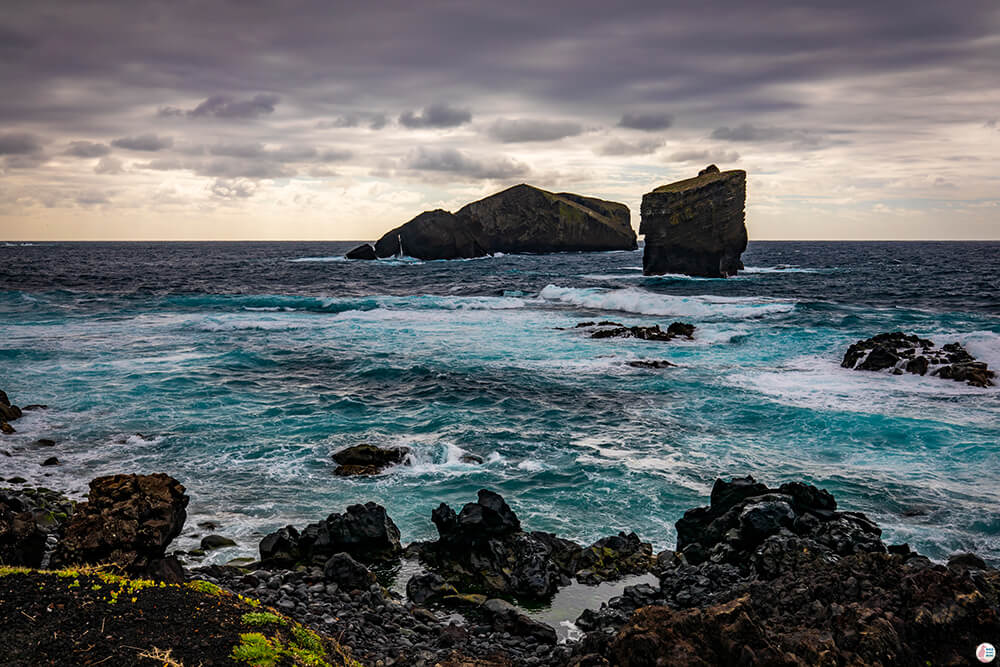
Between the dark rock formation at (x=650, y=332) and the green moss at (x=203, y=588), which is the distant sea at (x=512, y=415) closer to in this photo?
the dark rock formation at (x=650, y=332)

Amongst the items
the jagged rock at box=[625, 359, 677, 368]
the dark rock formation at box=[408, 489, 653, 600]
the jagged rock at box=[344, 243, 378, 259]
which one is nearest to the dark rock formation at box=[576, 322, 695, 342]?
the jagged rock at box=[625, 359, 677, 368]

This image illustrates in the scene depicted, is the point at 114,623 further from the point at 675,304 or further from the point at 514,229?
the point at 514,229

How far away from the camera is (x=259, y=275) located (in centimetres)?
9400

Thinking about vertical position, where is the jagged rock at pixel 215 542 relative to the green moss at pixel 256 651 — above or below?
below

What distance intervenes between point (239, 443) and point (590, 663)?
48.4 ft

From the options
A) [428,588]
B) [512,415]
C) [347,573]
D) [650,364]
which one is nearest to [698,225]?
[650,364]

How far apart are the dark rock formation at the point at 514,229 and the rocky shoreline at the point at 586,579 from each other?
12354cm

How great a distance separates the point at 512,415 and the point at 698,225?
2498 inches

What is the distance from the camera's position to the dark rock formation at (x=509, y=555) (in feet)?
36.9

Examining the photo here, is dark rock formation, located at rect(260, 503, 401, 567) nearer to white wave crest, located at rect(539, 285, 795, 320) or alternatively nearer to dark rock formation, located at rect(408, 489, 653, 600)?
dark rock formation, located at rect(408, 489, 653, 600)

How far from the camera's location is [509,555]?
460 inches

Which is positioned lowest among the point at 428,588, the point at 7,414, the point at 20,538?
the point at 428,588

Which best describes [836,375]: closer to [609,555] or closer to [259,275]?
[609,555]

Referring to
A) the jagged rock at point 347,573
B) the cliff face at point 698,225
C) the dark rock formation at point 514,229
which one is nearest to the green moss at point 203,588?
the jagged rock at point 347,573
